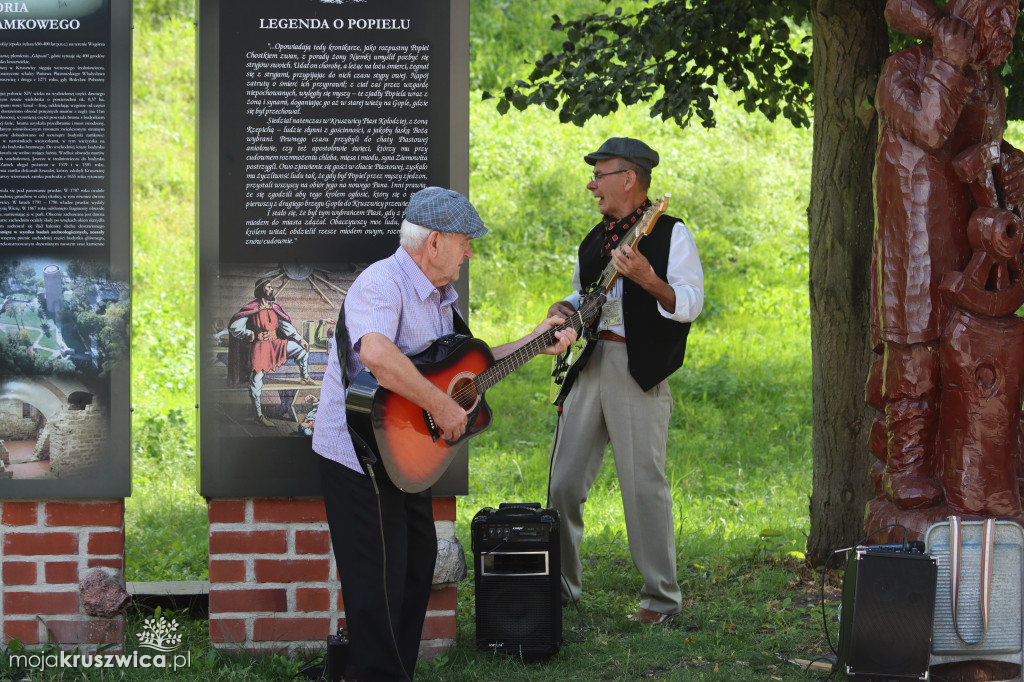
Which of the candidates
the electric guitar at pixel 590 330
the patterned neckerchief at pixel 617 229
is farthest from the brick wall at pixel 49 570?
Answer: the patterned neckerchief at pixel 617 229

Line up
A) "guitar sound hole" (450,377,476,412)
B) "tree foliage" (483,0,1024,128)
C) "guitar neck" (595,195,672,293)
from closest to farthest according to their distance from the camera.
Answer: "guitar sound hole" (450,377,476,412), "guitar neck" (595,195,672,293), "tree foliage" (483,0,1024,128)

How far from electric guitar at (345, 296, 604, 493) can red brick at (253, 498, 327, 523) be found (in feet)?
2.72

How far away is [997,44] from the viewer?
3994 millimetres

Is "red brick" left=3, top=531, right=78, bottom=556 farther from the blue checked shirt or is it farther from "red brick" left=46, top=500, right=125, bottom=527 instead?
the blue checked shirt

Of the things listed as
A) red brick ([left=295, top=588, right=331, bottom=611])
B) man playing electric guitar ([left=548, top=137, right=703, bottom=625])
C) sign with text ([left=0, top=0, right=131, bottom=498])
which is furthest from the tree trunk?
sign with text ([left=0, top=0, right=131, bottom=498])

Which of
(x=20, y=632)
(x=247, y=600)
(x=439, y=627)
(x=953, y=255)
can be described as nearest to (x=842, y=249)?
(x=953, y=255)

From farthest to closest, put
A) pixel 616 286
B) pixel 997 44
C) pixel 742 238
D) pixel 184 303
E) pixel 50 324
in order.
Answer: pixel 742 238 < pixel 184 303 < pixel 616 286 < pixel 50 324 < pixel 997 44

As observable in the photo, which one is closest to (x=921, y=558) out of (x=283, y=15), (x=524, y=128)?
(x=283, y=15)

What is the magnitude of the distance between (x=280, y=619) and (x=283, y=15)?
8.08 feet

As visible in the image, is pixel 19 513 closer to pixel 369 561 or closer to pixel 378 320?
pixel 369 561

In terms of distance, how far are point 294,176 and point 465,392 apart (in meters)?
1.23

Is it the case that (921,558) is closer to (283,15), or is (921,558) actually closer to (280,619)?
(280,619)

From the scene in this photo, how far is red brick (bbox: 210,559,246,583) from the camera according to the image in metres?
4.38

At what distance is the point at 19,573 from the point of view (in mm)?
4289
